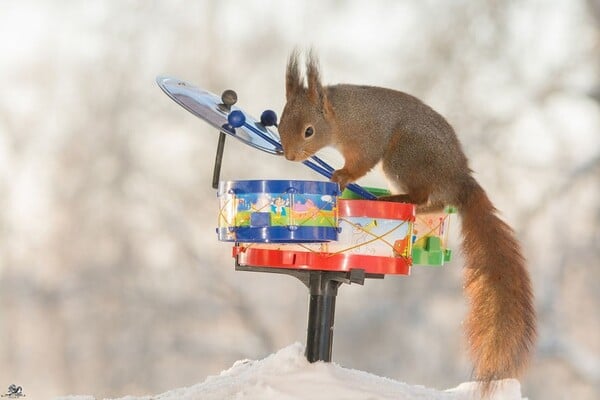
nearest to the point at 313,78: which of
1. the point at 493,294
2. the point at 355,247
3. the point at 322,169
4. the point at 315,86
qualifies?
the point at 315,86

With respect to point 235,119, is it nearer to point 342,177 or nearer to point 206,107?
point 206,107

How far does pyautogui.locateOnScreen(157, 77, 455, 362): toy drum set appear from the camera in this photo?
4.14 ft

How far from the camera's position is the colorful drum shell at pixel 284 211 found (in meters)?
1.26

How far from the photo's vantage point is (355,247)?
4.35 ft

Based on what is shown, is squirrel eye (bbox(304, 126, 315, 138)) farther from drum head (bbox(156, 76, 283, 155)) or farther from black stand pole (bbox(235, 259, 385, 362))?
black stand pole (bbox(235, 259, 385, 362))

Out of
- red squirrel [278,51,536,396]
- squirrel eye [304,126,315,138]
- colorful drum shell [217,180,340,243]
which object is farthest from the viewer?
squirrel eye [304,126,315,138]

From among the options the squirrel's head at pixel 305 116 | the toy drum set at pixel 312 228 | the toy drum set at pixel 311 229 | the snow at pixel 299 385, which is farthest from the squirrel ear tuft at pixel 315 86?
the snow at pixel 299 385

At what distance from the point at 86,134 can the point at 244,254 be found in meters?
1.95

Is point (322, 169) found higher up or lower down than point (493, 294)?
higher up

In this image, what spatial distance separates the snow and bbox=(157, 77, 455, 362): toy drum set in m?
0.04

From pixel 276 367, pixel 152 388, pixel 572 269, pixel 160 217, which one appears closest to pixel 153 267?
pixel 160 217

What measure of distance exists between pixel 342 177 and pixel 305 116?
0.39 feet

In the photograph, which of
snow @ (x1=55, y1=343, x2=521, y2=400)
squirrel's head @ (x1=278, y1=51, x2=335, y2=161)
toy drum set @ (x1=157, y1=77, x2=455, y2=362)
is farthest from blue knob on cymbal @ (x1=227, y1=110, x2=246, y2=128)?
snow @ (x1=55, y1=343, x2=521, y2=400)

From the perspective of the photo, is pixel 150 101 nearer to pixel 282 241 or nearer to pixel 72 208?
pixel 72 208
